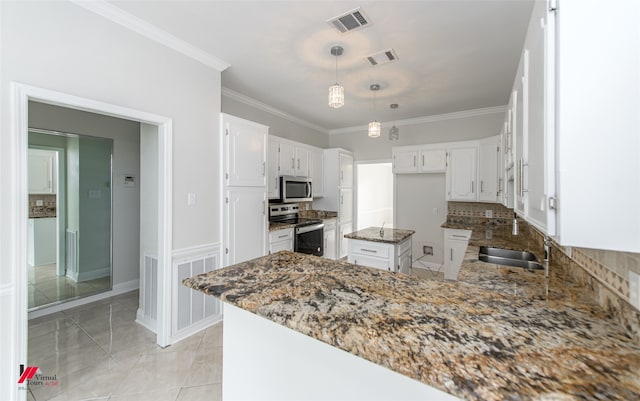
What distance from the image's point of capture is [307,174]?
4.77m

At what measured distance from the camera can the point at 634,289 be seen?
84 centimetres

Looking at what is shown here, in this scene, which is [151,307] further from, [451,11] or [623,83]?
[451,11]

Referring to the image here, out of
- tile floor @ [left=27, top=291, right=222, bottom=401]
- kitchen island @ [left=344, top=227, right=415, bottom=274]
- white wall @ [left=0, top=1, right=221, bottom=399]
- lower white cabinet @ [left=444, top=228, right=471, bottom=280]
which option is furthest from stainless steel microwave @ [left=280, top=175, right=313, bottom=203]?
lower white cabinet @ [left=444, top=228, right=471, bottom=280]

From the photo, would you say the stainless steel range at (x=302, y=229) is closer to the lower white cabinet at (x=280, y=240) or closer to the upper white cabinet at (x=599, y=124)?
the lower white cabinet at (x=280, y=240)

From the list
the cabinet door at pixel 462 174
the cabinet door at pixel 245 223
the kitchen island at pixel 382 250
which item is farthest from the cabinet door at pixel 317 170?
the cabinet door at pixel 462 174

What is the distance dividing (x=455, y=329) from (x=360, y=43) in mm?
2481

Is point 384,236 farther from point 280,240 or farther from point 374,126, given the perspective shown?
point 280,240

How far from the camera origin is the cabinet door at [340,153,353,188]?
518cm

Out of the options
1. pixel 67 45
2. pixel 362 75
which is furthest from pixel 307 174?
pixel 67 45

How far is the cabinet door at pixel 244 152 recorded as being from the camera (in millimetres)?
2871

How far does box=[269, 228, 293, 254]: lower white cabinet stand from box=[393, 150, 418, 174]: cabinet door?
7.39 ft

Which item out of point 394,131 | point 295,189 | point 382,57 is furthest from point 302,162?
point 382,57

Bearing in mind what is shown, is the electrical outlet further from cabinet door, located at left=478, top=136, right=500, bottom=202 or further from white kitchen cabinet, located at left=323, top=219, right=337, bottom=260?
white kitchen cabinet, located at left=323, top=219, right=337, bottom=260

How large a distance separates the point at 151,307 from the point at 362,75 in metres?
3.45
